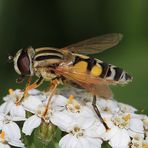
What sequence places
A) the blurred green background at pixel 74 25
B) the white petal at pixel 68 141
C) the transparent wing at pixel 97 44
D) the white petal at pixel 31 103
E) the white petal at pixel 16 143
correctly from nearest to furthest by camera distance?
the white petal at pixel 16 143, the white petal at pixel 68 141, the white petal at pixel 31 103, the transparent wing at pixel 97 44, the blurred green background at pixel 74 25

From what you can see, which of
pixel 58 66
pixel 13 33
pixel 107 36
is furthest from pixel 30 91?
pixel 13 33

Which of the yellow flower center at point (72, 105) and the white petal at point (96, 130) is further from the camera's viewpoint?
the yellow flower center at point (72, 105)

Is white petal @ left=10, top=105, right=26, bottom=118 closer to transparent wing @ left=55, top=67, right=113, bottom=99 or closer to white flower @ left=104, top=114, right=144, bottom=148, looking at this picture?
transparent wing @ left=55, top=67, right=113, bottom=99

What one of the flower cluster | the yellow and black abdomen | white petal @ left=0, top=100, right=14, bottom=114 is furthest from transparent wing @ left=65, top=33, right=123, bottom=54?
white petal @ left=0, top=100, right=14, bottom=114

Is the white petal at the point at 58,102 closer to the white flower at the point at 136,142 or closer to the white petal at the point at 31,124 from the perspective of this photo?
the white petal at the point at 31,124

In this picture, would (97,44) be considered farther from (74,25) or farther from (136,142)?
(74,25)

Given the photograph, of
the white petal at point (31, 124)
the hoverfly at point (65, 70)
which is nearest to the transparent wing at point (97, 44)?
the hoverfly at point (65, 70)

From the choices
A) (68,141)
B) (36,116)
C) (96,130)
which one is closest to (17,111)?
(36,116)

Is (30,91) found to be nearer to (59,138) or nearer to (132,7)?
(59,138)
